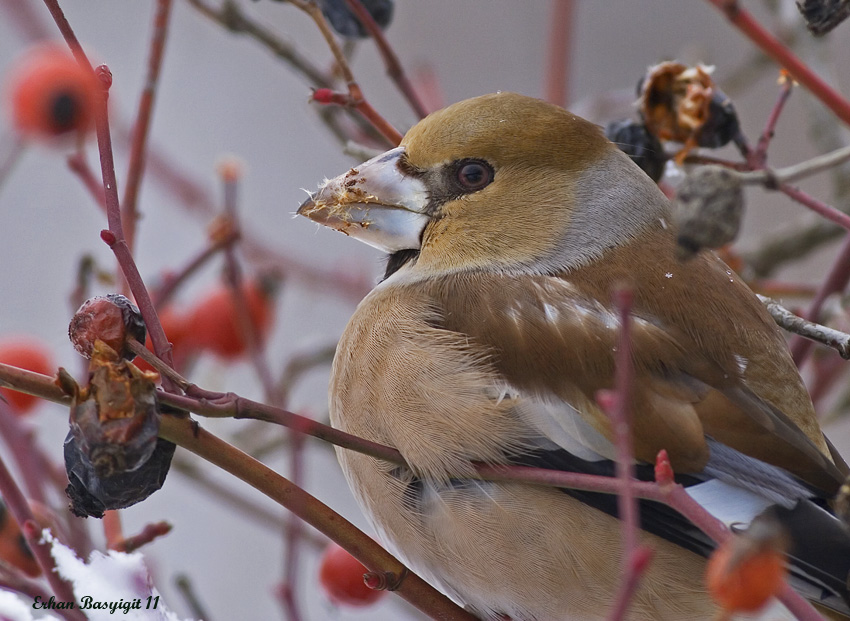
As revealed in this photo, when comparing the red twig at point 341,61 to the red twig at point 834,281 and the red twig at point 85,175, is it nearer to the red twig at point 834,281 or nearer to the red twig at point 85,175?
the red twig at point 85,175

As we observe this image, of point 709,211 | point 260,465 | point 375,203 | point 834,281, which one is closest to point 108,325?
point 260,465

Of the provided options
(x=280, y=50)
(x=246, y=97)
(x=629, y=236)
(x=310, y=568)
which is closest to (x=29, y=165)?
(x=246, y=97)

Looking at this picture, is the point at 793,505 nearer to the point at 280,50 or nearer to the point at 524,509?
the point at 524,509

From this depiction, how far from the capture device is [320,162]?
6.29 meters

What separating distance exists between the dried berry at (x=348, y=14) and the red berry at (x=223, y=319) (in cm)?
81

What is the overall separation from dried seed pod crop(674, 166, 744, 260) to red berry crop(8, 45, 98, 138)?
1.64m

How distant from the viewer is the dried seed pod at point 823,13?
1.66 m

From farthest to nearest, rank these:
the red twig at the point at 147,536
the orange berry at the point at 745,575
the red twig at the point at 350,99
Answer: the red twig at the point at 350,99 → the red twig at the point at 147,536 → the orange berry at the point at 745,575

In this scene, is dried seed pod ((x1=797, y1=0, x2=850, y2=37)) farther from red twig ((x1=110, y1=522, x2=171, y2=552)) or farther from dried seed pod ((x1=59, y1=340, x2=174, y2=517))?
red twig ((x1=110, y1=522, x2=171, y2=552))

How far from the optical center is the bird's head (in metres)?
2.21

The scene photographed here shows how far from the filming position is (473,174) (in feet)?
7.37

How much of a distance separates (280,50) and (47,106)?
0.60m

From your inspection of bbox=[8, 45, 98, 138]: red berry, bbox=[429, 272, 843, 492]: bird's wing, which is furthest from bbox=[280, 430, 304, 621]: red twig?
bbox=[8, 45, 98, 138]: red berry

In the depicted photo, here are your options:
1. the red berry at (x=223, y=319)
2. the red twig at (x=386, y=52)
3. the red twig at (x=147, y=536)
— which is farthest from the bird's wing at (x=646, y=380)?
the red berry at (x=223, y=319)
